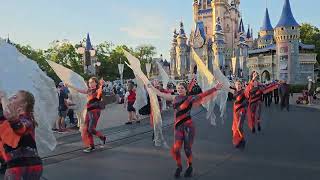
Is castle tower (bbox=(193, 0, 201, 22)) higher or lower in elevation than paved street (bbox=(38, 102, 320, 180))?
higher

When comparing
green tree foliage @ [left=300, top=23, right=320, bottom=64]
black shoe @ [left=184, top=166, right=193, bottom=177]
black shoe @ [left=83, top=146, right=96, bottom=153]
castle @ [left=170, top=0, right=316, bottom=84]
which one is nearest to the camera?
black shoe @ [left=184, top=166, right=193, bottom=177]

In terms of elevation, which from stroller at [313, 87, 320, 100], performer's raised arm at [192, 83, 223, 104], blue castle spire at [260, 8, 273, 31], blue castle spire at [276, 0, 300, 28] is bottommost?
stroller at [313, 87, 320, 100]

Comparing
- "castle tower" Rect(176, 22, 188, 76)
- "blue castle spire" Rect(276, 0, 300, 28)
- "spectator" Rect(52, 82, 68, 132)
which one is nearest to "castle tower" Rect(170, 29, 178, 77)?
"castle tower" Rect(176, 22, 188, 76)

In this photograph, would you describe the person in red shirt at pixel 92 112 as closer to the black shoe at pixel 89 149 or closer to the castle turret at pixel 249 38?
the black shoe at pixel 89 149

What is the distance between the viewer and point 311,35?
86688 millimetres

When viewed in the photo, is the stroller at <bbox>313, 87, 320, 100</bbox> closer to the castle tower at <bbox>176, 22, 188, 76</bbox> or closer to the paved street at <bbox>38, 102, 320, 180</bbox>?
the paved street at <bbox>38, 102, 320, 180</bbox>

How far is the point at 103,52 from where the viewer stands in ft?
302

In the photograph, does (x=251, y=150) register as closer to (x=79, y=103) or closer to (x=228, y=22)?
(x=79, y=103)

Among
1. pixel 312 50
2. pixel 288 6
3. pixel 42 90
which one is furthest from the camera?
pixel 312 50

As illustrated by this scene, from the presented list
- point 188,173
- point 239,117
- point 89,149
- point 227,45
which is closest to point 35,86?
point 188,173

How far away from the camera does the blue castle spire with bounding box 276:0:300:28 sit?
197 feet

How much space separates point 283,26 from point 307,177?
55461 mm

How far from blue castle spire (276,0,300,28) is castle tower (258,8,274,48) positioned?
26.6m

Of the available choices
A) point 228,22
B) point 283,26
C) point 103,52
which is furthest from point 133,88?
point 228,22
